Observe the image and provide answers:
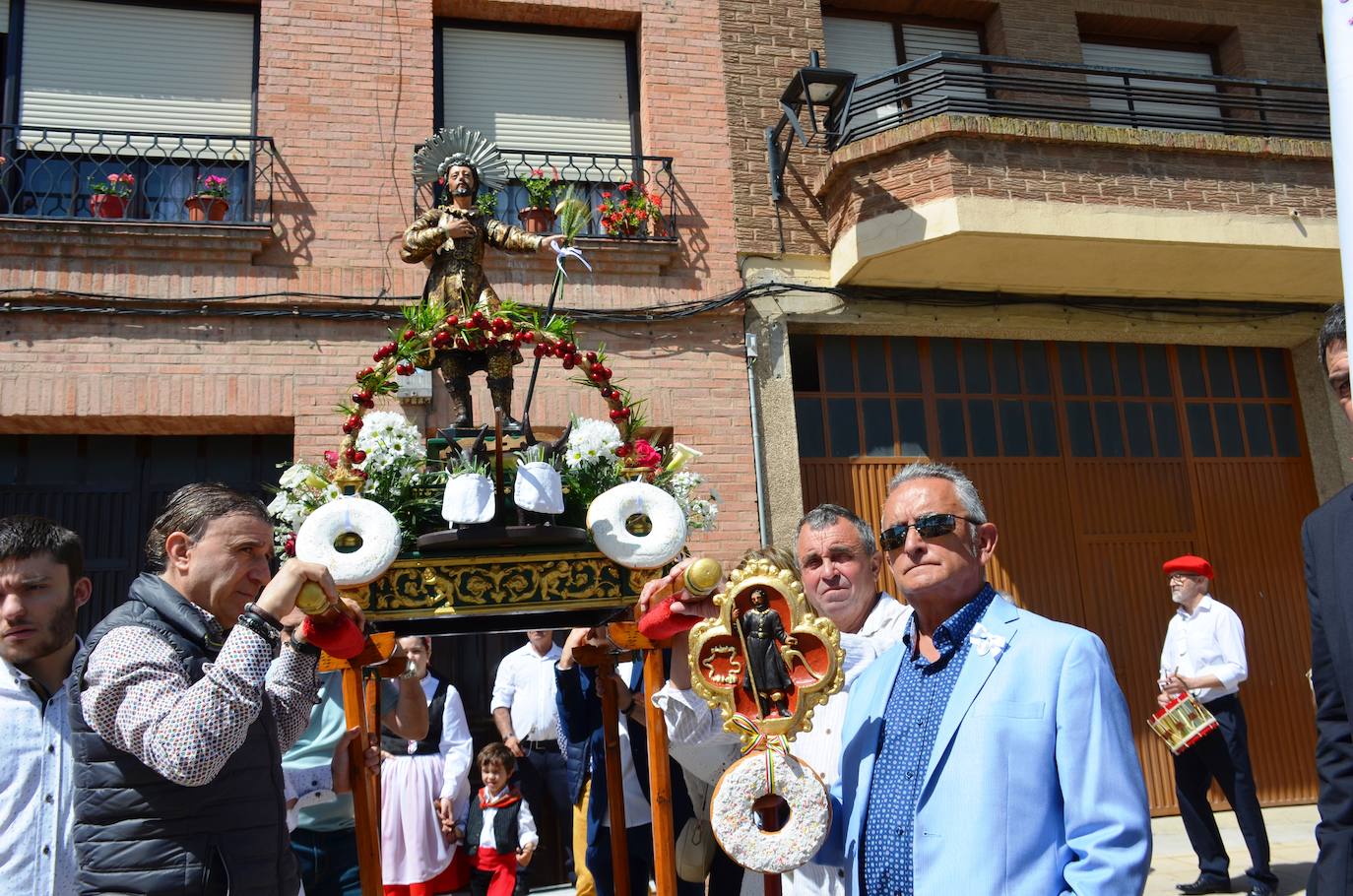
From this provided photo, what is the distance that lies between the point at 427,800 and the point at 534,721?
89cm

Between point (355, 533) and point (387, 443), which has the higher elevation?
point (387, 443)

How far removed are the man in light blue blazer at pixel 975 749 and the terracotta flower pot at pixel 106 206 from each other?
6718 mm

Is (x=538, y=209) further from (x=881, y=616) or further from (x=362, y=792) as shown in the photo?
(x=362, y=792)

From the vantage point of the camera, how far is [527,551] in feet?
10.5

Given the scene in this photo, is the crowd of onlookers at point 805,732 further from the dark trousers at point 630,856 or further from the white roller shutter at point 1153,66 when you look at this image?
the white roller shutter at point 1153,66

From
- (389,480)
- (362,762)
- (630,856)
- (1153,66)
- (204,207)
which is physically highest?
(1153,66)

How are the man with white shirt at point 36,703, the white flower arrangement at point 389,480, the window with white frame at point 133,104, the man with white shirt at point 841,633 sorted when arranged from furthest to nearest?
1. the window with white frame at point 133,104
2. the white flower arrangement at point 389,480
3. the man with white shirt at point 841,633
4. the man with white shirt at point 36,703

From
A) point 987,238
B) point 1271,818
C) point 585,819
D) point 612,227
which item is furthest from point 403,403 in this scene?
point 1271,818

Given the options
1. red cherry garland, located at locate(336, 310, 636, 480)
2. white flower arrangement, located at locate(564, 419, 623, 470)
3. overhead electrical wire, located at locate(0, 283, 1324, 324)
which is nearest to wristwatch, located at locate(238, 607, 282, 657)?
red cherry garland, located at locate(336, 310, 636, 480)

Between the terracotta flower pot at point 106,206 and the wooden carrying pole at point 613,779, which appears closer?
the wooden carrying pole at point 613,779

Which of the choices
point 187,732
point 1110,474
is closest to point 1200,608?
point 1110,474

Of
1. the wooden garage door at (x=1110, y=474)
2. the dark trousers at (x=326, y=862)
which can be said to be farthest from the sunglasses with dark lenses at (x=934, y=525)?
the wooden garage door at (x=1110, y=474)

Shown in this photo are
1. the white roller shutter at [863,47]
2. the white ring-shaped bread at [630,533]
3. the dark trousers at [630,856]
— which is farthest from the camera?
the white roller shutter at [863,47]

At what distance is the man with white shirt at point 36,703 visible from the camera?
8.51ft
